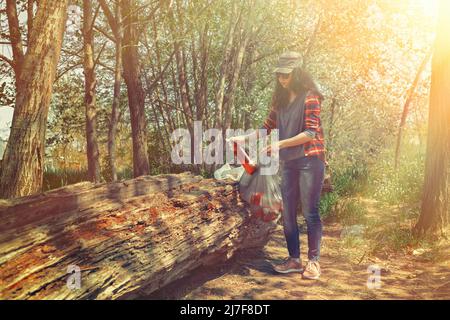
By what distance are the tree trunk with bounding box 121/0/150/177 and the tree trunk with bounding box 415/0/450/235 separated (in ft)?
17.9

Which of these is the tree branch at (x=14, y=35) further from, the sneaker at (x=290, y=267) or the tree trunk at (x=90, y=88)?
the sneaker at (x=290, y=267)

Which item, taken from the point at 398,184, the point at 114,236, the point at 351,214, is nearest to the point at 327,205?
the point at 351,214

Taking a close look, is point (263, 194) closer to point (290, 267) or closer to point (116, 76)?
point (290, 267)

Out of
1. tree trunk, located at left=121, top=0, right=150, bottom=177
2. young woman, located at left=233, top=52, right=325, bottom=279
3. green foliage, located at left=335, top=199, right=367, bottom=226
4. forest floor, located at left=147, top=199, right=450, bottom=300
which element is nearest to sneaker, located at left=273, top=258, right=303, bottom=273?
forest floor, located at left=147, top=199, right=450, bottom=300

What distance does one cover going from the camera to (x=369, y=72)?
13.9m

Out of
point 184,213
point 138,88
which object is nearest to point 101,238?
point 184,213

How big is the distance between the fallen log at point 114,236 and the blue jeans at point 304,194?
64cm

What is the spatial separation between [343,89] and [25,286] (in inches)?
533

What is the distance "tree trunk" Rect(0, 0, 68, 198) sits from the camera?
547 cm

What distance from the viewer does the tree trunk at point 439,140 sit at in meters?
6.00

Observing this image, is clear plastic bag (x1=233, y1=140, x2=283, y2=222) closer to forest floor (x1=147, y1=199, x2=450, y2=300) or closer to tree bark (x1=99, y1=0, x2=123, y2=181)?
forest floor (x1=147, y1=199, x2=450, y2=300)

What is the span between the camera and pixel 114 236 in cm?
353

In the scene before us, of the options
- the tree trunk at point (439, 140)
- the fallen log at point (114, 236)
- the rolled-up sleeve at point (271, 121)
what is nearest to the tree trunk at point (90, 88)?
the fallen log at point (114, 236)
